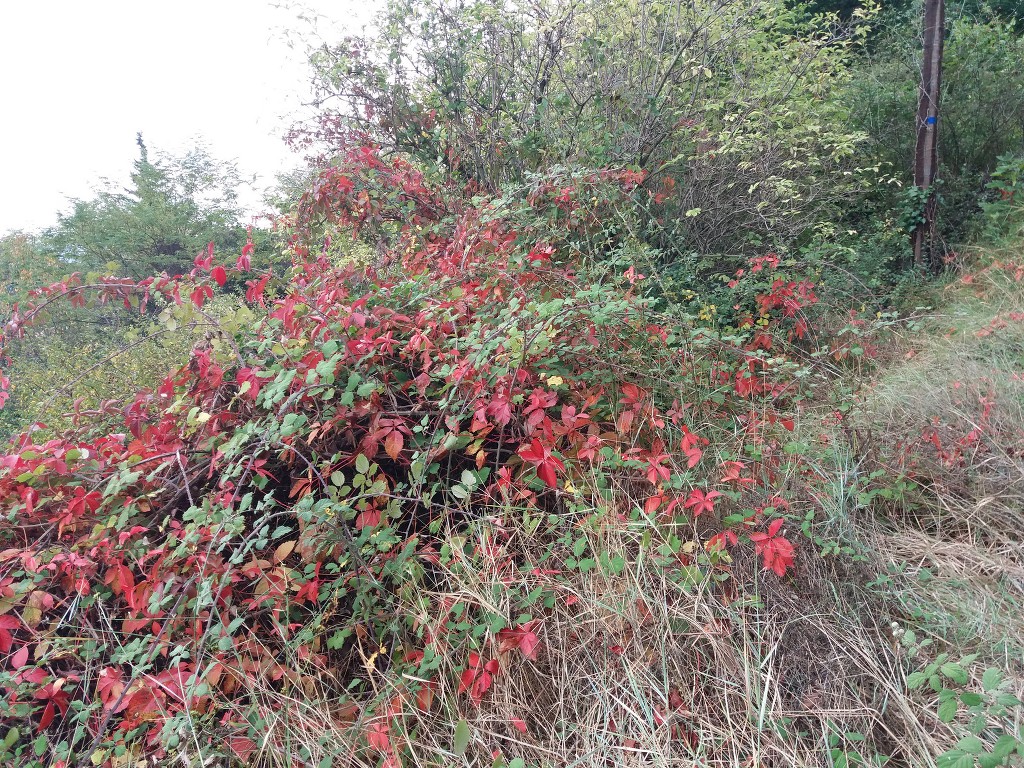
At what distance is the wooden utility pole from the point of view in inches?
203

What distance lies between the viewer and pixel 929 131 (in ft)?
17.5

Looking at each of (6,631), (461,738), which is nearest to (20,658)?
A: (6,631)

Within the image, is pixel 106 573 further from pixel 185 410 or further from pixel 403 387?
pixel 403 387

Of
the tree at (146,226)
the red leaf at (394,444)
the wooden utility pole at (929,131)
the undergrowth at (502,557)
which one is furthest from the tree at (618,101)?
the tree at (146,226)

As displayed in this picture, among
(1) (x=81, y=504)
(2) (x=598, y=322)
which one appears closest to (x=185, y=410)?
(1) (x=81, y=504)

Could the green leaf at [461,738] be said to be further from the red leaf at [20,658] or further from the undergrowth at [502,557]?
the red leaf at [20,658]

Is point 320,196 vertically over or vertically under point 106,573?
over

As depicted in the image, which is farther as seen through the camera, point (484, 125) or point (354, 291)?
point (484, 125)

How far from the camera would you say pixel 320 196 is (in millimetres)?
4102

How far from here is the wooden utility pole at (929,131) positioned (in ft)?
16.9

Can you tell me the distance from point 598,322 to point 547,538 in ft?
2.61

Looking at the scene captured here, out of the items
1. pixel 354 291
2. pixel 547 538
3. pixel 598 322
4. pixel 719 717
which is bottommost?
pixel 719 717

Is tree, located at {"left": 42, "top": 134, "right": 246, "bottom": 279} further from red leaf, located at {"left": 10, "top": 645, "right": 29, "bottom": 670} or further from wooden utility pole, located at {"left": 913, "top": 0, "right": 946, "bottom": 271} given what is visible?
wooden utility pole, located at {"left": 913, "top": 0, "right": 946, "bottom": 271}

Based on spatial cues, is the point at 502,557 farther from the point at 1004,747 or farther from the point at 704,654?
the point at 1004,747
